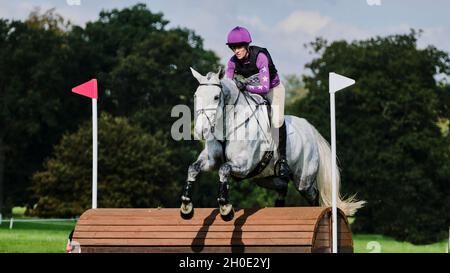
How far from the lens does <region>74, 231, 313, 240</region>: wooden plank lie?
799 cm

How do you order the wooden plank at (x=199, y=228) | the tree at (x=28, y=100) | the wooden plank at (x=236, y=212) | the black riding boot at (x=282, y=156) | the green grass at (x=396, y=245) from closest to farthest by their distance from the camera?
the wooden plank at (x=199, y=228) < the wooden plank at (x=236, y=212) < the black riding boot at (x=282, y=156) < the green grass at (x=396, y=245) < the tree at (x=28, y=100)

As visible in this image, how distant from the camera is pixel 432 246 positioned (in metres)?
40.9

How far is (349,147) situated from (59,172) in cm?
1460

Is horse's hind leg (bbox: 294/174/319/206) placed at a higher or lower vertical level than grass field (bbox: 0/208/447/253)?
higher

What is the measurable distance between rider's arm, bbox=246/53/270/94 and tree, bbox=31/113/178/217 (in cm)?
3047

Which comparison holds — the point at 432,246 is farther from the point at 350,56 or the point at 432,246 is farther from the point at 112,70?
the point at 112,70

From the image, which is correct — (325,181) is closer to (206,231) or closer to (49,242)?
(206,231)

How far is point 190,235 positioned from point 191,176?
0.58 m

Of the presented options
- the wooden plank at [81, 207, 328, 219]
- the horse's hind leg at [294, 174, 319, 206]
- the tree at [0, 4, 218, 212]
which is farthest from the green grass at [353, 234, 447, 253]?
the wooden plank at [81, 207, 328, 219]

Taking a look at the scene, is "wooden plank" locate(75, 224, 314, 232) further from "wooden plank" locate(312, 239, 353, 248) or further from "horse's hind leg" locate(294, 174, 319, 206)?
"horse's hind leg" locate(294, 174, 319, 206)

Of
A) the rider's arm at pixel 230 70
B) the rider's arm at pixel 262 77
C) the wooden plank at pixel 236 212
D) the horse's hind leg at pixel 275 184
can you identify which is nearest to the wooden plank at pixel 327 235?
the wooden plank at pixel 236 212

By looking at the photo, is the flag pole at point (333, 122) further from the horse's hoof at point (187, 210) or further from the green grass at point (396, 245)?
the green grass at point (396, 245)

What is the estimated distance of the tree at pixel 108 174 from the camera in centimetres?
3961

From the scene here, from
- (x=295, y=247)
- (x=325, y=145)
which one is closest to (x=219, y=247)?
(x=295, y=247)
